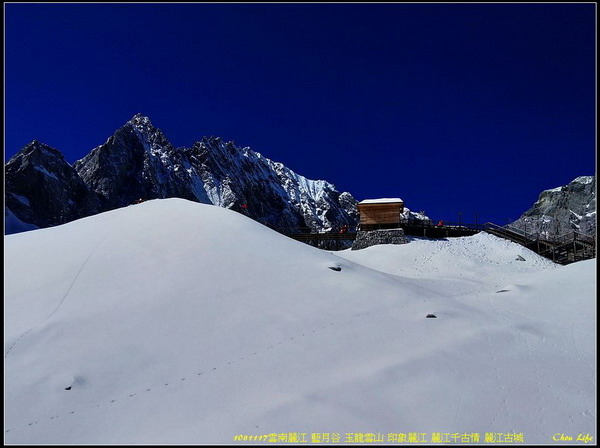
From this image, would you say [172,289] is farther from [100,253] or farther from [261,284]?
[100,253]

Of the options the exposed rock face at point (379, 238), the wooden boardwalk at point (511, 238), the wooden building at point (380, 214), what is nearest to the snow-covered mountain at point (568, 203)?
the wooden boardwalk at point (511, 238)

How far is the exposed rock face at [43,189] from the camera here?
313 ft

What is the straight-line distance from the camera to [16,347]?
23.8 ft

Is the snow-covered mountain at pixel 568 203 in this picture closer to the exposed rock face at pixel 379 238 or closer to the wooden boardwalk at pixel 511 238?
the wooden boardwalk at pixel 511 238

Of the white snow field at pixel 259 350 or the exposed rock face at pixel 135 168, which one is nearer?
the white snow field at pixel 259 350

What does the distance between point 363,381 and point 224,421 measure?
2420mm

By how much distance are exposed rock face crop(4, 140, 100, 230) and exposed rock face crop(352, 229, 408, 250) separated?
3578 inches

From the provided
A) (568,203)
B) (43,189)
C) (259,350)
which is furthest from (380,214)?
(568,203)

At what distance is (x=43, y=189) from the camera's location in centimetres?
10012

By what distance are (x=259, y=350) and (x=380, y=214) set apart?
3338cm

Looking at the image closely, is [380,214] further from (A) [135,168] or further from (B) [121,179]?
(A) [135,168]

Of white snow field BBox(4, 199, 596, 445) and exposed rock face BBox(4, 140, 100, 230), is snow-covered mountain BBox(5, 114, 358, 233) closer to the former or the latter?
exposed rock face BBox(4, 140, 100, 230)

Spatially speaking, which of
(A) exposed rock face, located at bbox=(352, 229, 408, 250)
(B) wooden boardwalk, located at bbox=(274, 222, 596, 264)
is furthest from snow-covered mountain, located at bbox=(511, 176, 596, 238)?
(A) exposed rock face, located at bbox=(352, 229, 408, 250)

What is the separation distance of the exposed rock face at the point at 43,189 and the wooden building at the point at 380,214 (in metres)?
90.0
